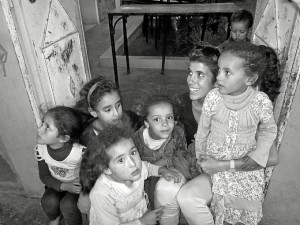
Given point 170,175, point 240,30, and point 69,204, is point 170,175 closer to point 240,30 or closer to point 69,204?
point 69,204

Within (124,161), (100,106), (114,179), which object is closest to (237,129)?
(124,161)

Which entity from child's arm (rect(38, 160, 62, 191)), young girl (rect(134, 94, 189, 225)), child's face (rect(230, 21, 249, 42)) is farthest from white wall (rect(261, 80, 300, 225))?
child's face (rect(230, 21, 249, 42))

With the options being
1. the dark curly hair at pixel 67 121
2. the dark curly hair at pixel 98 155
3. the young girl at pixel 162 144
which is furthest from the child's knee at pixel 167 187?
the dark curly hair at pixel 67 121

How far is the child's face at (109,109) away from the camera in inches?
76.5

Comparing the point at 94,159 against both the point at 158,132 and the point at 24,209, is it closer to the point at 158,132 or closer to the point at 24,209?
the point at 158,132

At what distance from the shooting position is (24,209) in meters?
2.42

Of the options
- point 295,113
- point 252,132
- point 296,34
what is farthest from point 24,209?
point 296,34

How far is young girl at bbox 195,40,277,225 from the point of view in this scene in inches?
61.0

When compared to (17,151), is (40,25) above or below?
above

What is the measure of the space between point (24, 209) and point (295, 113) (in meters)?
2.23

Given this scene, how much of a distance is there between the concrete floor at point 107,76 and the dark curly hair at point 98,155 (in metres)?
0.86

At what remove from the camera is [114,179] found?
168 cm

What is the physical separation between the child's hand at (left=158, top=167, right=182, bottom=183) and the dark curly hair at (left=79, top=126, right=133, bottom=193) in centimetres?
36

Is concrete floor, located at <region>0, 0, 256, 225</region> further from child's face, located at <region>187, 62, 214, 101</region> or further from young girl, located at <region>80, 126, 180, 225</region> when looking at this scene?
child's face, located at <region>187, 62, 214, 101</region>
